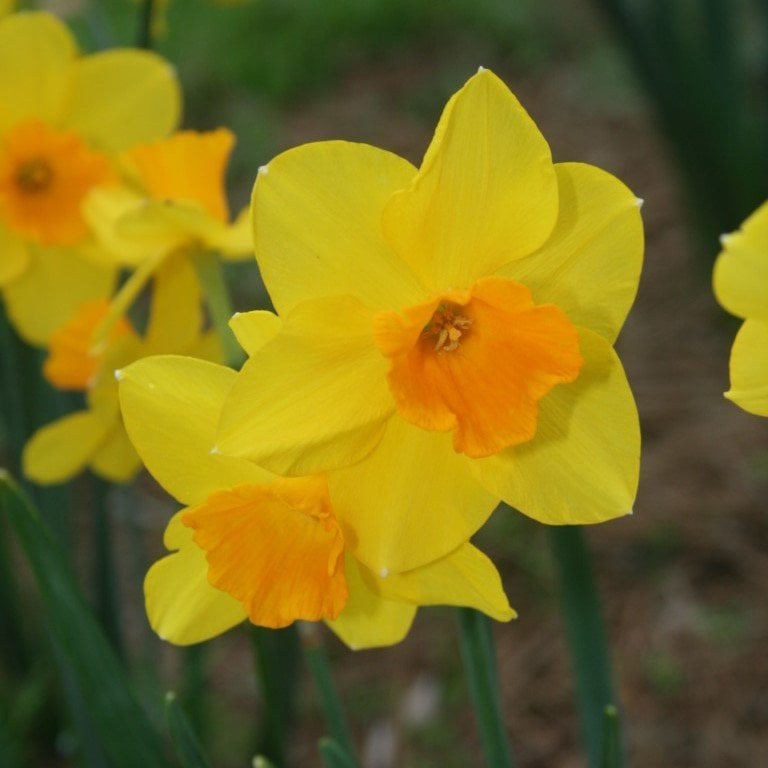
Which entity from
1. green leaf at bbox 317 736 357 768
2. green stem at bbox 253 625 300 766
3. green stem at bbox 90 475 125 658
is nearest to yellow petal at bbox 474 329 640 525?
green leaf at bbox 317 736 357 768

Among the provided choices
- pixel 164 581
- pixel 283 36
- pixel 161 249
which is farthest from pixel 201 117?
pixel 164 581

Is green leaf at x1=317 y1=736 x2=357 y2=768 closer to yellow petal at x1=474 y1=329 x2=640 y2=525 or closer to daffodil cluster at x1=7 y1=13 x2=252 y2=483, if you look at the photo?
yellow petal at x1=474 y1=329 x2=640 y2=525

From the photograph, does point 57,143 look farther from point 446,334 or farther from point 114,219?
point 446,334

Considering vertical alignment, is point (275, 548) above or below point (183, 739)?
above

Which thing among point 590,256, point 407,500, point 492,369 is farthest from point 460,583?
point 590,256

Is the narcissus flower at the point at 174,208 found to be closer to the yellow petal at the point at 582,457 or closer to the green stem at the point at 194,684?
the yellow petal at the point at 582,457

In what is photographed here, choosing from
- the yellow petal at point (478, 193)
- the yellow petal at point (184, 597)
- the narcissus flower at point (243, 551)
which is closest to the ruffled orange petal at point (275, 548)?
the narcissus flower at point (243, 551)
